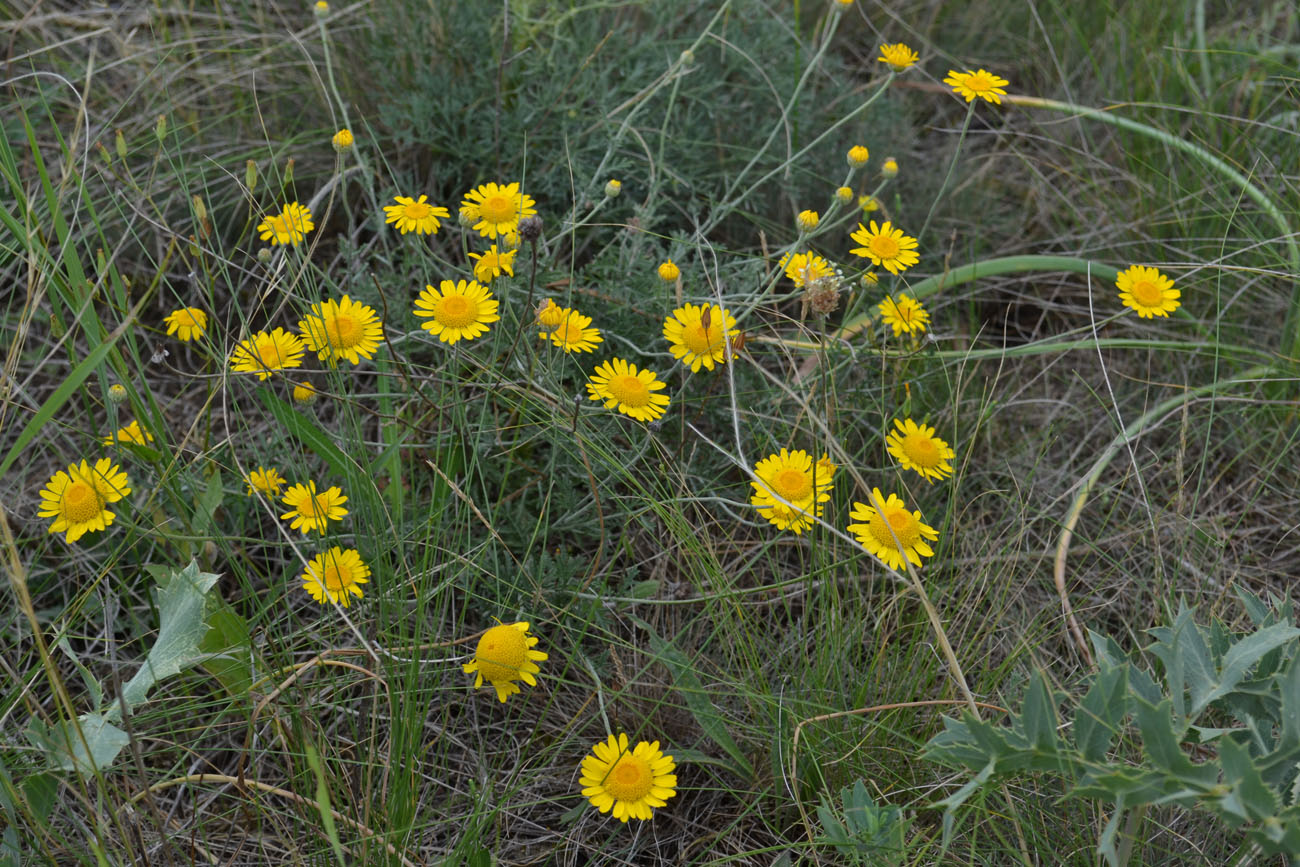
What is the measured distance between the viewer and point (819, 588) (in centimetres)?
190

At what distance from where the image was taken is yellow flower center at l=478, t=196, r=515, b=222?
1822 mm

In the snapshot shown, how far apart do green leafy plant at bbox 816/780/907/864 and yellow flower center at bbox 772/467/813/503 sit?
45 cm

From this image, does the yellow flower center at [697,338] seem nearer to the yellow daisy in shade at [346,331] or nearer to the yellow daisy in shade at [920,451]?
the yellow daisy in shade at [920,451]

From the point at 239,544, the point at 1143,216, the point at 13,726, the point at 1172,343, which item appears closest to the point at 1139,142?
the point at 1143,216

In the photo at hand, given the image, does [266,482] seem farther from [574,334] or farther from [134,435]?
[574,334]

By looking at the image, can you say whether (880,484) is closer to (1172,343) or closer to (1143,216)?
(1172,343)

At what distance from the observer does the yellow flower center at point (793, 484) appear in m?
1.64

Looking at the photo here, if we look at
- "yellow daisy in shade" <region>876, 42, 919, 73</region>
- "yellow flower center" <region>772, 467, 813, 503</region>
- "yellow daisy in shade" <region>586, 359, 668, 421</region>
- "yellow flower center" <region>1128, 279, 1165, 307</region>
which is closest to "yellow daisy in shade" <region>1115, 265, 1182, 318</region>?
"yellow flower center" <region>1128, 279, 1165, 307</region>

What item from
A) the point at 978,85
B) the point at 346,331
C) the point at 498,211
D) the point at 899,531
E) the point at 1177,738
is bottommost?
the point at 899,531

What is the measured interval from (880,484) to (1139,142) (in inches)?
57.2

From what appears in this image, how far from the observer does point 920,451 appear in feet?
5.71

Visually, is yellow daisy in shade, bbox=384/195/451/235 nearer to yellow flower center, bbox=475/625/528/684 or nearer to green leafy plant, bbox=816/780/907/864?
yellow flower center, bbox=475/625/528/684

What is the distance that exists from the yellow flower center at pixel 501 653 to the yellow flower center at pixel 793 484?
0.47m

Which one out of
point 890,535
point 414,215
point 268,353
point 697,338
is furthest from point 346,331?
point 890,535
